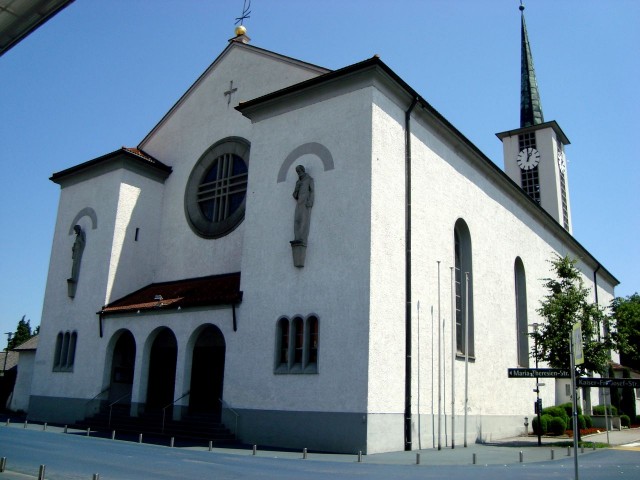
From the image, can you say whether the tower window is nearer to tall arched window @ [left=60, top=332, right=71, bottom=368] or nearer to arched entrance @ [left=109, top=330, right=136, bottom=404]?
arched entrance @ [left=109, top=330, right=136, bottom=404]

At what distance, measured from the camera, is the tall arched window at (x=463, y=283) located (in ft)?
76.4

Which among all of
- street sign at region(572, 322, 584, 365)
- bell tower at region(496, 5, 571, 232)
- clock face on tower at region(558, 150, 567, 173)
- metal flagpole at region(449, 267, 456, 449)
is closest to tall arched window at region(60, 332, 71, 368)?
metal flagpole at region(449, 267, 456, 449)

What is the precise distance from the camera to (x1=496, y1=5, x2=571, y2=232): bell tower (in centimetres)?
4269

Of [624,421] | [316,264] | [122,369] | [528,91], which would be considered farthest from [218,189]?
[528,91]

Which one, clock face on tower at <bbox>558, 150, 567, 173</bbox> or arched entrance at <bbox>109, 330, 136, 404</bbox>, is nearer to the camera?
arched entrance at <bbox>109, 330, 136, 404</bbox>

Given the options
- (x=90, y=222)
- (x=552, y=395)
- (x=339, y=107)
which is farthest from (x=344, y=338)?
(x=552, y=395)

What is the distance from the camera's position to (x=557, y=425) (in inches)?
998

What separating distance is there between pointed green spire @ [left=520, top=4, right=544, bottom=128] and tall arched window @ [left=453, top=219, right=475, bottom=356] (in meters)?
24.9

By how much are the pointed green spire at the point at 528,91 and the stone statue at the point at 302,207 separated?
31.4 m

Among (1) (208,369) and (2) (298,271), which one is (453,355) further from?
(1) (208,369)

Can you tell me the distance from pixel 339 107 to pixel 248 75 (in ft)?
25.8

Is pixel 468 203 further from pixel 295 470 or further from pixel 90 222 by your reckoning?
pixel 90 222

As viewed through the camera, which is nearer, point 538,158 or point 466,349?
point 466,349

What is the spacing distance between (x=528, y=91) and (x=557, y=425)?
3085 cm
